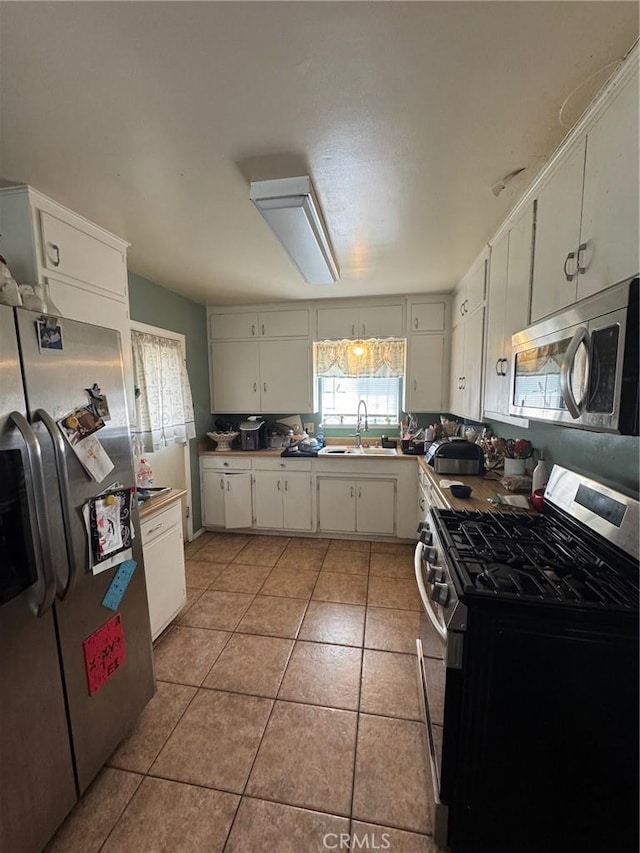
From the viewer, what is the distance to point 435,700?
1.21 meters

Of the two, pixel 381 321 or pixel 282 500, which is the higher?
pixel 381 321

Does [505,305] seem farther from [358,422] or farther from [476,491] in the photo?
[358,422]

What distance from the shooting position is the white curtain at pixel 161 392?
2627 mm

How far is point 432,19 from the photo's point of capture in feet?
2.75

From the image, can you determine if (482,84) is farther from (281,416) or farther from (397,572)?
(281,416)

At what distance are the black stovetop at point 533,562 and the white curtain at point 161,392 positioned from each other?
89.1 inches

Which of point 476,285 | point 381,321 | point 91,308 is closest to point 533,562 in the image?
point 476,285

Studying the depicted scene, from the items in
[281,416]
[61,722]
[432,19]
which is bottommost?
[61,722]

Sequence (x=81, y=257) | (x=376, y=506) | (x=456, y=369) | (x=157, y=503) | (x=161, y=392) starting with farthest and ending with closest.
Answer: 1. (x=376, y=506)
2. (x=456, y=369)
3. (x=161, y=392)
4. (x=157, y=503)
5. (x=81, y=257)

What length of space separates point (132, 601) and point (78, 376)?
0.98m

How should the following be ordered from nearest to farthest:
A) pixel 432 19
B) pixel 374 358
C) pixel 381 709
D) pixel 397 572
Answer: pixel 432 19 → pixel 381 709 → pixel 397 572 → pixel 374 358

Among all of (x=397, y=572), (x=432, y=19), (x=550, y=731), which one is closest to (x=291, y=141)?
(x=432, y=19)

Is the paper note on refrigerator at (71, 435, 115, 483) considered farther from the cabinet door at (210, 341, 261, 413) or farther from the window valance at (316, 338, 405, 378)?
the window valance at (316, 338, 405, 378)

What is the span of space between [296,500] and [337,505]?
42 cm
